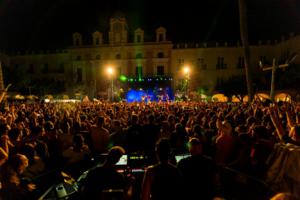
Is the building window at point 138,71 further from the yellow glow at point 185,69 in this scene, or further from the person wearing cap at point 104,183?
the person wearing cap at point 104,183

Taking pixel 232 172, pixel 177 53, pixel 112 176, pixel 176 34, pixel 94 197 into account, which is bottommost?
pixel 232 172

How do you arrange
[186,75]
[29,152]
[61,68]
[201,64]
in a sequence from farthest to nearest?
[61,68], [201,64], [186,75], [29,152]

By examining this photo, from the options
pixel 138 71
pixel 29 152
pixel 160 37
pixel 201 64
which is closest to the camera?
pixel 29 152

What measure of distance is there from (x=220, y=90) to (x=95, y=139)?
112 ft

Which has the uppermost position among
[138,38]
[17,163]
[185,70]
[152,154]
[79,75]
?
[138,38]

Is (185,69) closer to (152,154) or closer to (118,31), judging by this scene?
(118,31)

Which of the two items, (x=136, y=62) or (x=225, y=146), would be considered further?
(x=136, y=62)

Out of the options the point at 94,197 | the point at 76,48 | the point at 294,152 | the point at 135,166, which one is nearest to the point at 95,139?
the point at 135,166

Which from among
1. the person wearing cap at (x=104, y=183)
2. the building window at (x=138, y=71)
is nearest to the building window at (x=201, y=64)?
the building window at (x=138, y=71)

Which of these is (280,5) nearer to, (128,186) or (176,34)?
(176,34)

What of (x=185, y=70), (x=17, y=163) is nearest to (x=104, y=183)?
(x=17, y=163)

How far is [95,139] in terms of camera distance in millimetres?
7176

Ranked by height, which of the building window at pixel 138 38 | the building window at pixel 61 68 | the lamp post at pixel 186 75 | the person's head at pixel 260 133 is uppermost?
the building window at pixel 138 38

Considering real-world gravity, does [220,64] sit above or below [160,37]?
below
